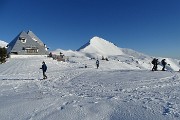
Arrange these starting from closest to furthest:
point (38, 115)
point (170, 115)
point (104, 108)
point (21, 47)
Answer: point (170, 115) < point (38, 115) < point (104, 108) < point (21, 47)

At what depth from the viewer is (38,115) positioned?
895 centimetres

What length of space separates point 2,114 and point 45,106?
5.74ft

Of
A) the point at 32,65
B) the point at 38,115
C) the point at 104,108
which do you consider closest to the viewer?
the point at 38,115

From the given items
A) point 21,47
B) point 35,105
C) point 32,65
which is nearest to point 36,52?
point 21,47

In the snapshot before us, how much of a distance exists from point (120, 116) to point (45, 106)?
11.1 feet

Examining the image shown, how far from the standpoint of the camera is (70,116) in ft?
28.6

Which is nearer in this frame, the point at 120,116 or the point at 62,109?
the point at 120,116

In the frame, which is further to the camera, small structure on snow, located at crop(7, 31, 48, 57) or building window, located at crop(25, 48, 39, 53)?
building window, located at crop(25, 48, 39, 53)

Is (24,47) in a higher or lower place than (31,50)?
higher

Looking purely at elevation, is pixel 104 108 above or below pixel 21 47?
below

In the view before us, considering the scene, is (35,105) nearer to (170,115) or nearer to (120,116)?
(120,116)

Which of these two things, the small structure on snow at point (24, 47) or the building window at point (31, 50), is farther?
the building window at point (31, 50)

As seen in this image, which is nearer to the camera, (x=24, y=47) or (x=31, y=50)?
(x=24, y=47)

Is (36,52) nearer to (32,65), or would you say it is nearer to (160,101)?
(32,65)
